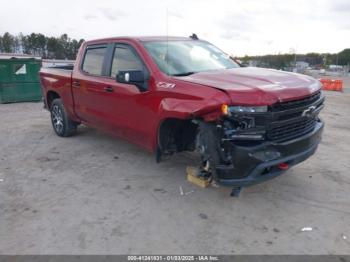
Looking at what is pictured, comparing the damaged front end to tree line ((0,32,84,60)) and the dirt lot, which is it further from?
tree line ((0,32,84,60))

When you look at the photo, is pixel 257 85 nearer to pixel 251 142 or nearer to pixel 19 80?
pixel 251 142

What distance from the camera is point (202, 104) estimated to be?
12.1 feet

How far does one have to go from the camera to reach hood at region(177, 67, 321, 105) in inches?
138

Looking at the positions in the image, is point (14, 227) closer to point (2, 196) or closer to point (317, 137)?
point (2, 196)

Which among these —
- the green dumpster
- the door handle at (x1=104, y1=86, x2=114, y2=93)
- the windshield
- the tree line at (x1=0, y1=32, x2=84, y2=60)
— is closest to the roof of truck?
the windshield

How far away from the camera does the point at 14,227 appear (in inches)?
145

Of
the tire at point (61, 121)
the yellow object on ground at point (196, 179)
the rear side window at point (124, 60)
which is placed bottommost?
the yellow object on ground at point (196, 179)

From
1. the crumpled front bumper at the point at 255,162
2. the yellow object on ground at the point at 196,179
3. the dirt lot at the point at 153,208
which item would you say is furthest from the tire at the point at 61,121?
the crumpled front bumper at the point at 255,162

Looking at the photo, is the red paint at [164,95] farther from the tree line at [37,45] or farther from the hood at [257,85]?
the tree line at [37,45]

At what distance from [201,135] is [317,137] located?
155cm

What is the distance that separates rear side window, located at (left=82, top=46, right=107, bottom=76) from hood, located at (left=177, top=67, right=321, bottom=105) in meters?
2.01

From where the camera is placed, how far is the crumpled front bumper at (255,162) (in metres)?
3.53

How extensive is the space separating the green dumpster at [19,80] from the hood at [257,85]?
1051 centimetres

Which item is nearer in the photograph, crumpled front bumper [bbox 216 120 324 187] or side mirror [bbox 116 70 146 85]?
crumpled front bumper [bbox 216 120 324 187]
